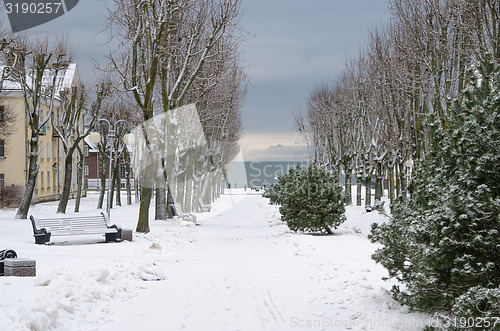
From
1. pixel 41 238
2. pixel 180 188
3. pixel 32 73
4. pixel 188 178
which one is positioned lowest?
pixel 41 238

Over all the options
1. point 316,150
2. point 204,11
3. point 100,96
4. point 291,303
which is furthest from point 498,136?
point 316,150

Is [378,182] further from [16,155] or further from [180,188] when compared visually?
[16,155]

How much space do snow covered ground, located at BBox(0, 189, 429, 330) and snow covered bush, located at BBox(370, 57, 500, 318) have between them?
109cm

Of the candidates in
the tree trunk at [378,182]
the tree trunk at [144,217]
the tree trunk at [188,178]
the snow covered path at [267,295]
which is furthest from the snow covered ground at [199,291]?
the tree trunk at [378,182]

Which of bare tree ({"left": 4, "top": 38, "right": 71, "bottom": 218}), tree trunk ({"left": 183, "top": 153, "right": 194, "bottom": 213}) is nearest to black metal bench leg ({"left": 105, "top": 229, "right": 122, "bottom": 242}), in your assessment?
bare tree ({"left": 4, "top": 38, "right": 71, "bottom": 218})

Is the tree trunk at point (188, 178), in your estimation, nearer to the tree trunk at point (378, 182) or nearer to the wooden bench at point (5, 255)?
the tree trunk at point (378, 182)

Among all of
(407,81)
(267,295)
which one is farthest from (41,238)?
(407,81)

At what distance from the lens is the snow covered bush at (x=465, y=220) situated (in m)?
5.92

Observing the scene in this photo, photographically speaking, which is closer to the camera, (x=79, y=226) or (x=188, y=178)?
(x=79, y=226)

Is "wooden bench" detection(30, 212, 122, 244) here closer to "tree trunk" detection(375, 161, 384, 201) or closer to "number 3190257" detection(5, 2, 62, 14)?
"number 3190257" detection(5, 2, 62, 14)

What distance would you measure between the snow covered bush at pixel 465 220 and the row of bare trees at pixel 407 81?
694mm

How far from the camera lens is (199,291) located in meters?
10.3

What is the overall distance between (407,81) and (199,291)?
1836 centimetres

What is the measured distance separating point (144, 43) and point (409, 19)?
11.6 metres
